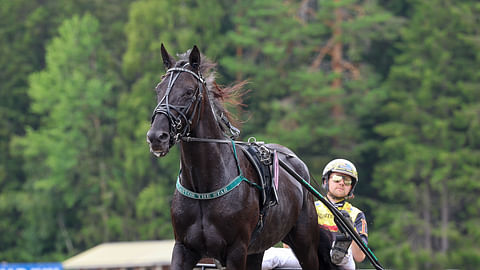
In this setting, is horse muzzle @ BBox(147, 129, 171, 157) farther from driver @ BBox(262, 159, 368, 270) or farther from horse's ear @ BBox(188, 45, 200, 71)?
driver @ BBox(262, 159, 368, 270)

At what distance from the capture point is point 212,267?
6086 mm

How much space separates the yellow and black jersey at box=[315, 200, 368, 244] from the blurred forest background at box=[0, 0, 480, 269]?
2040cm

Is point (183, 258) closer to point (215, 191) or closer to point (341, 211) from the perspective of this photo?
point (215, 191)

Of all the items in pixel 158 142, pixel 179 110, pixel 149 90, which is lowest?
pixel 158 142

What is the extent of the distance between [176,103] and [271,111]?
25191 millimetres

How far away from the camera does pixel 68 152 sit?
32281 millimetres

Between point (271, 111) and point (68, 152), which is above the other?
point (271, 111)

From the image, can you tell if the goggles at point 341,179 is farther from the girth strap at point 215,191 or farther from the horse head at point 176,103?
the horse head at point 176,103

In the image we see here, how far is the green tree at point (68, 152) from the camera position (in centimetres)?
3219

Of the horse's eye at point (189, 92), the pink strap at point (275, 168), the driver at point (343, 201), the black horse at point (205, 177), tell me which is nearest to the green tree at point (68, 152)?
the driver at point (343, 201)

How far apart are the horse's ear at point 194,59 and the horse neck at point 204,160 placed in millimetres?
242

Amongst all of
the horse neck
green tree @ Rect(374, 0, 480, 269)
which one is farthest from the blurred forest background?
the horse neck

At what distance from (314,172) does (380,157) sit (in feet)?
11.0

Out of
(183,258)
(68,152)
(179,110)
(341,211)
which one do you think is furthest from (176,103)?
(68,152)
